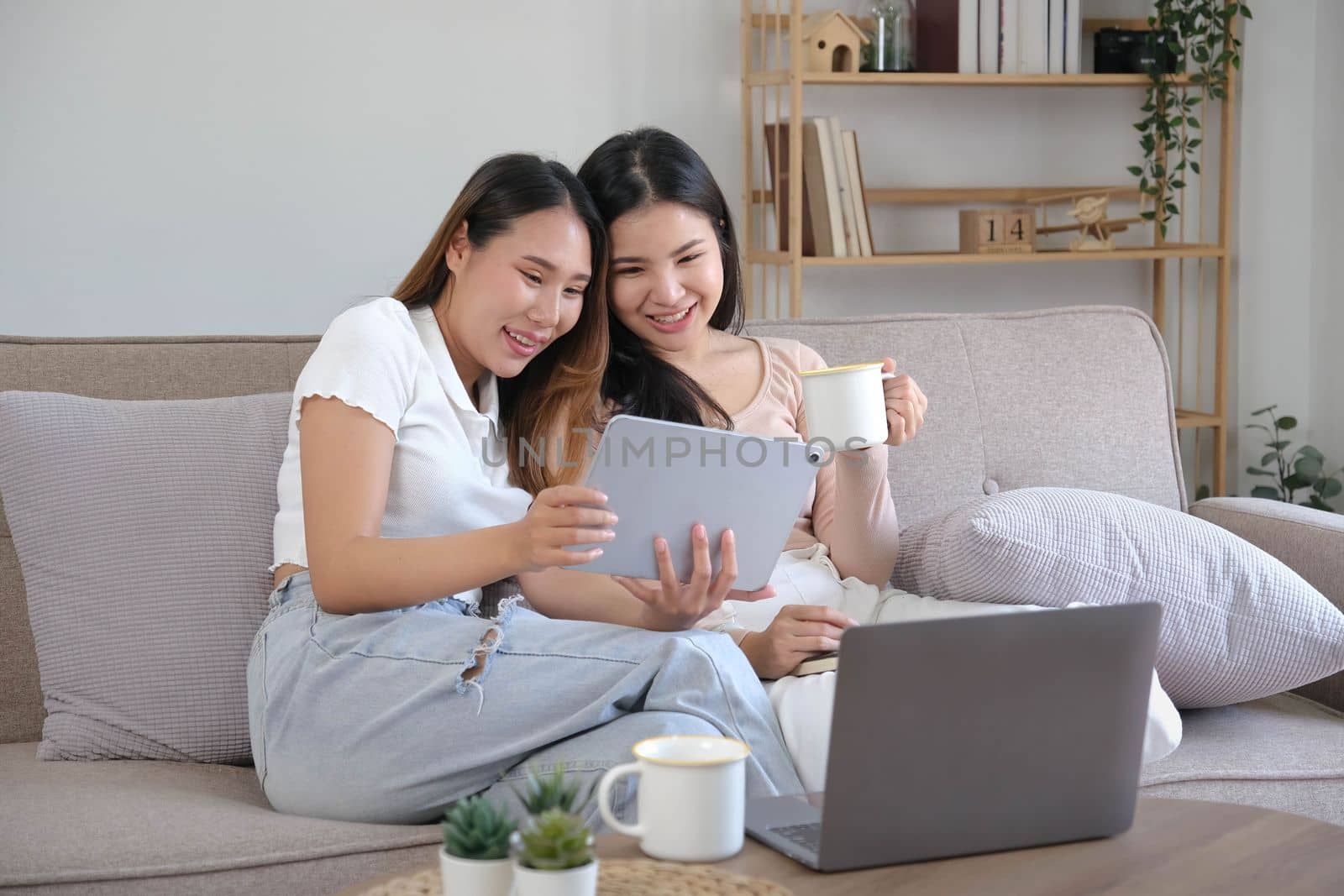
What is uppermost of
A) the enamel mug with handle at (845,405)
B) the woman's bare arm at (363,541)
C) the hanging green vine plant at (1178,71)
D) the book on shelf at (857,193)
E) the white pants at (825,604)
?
the hanging green vine plant at (1178,71)

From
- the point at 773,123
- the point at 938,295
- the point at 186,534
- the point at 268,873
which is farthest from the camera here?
the point at 938,295

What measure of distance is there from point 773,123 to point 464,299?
5.54ft

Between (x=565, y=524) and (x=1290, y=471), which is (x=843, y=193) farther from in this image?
(x=565, y=524)

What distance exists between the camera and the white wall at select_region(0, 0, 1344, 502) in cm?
279

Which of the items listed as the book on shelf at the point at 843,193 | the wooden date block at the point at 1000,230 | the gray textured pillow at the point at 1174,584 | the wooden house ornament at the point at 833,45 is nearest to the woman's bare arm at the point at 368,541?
the gray textured pillow at the point at 1174,584

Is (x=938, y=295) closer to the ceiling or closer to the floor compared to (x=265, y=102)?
closer to the floor

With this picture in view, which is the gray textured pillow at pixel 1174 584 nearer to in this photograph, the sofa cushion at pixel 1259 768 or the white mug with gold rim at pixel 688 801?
the sofa cushion at pixel 1259 768

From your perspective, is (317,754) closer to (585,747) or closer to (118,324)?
(585,747)

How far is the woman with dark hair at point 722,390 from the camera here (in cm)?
153

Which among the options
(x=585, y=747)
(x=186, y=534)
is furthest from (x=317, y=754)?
(x=186, y=534)

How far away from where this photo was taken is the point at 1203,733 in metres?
1.54

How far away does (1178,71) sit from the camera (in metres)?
3.04

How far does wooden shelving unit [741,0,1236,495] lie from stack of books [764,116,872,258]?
32 millimetres

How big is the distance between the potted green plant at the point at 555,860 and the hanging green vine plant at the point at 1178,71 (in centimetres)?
261
